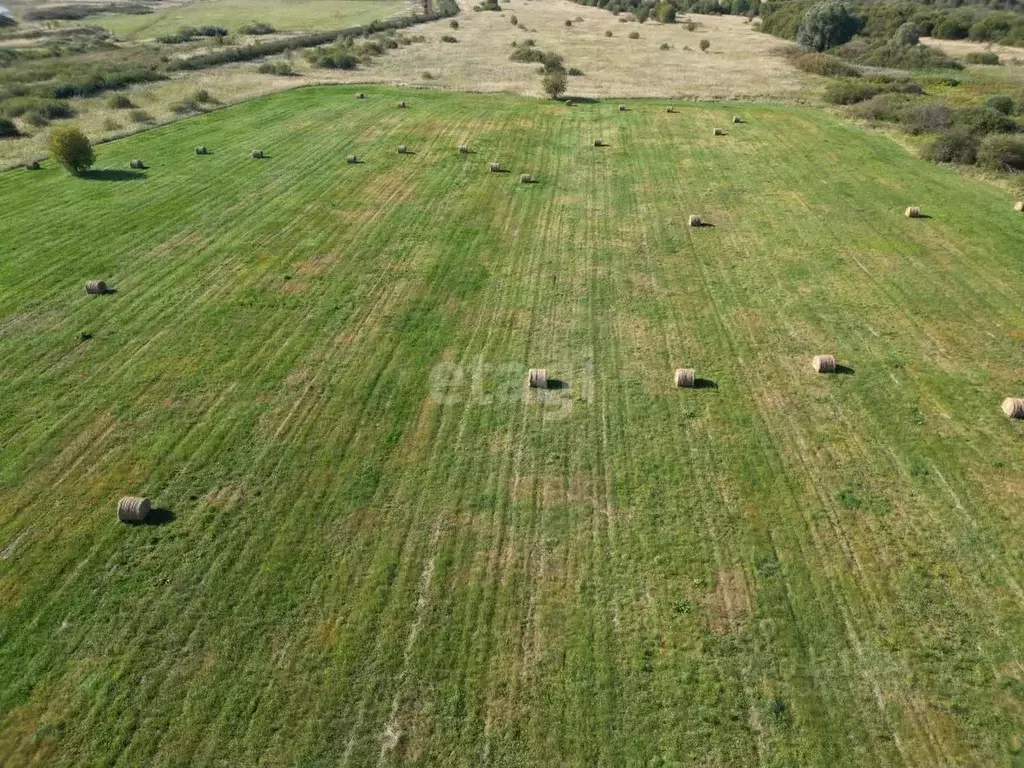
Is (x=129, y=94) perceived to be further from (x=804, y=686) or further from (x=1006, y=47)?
(x=1006, y=47)

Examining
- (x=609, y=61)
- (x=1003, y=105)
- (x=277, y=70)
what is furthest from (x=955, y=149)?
(x=277, y=70)

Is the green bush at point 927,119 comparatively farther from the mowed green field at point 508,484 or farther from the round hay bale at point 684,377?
the round hay bale at point 684,377

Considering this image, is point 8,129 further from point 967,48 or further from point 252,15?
point 967,48

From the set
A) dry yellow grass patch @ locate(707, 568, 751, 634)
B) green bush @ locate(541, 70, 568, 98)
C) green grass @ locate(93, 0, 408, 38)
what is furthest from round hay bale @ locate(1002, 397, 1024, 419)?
green grass @ locate(93, 0, 408, 38)

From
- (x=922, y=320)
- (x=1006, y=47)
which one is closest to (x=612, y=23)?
(x=1006, y=47)

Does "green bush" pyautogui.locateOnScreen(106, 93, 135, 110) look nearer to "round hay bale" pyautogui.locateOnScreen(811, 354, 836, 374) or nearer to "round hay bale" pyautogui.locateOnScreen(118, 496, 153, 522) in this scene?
"round hay bale" pyautogui.locateOnScreen(118, 496, 153, 522)

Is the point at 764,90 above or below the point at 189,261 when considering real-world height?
above
